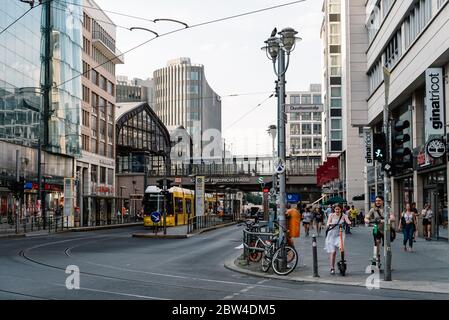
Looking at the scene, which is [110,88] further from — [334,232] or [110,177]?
[334,232]

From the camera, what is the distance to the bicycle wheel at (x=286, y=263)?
52.9 feet

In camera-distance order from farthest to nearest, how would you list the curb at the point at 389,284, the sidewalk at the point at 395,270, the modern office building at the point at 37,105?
the modern office building at the point at 37,105 < the sidewalk at the point at 395,270 < the curb at the point at 389,284

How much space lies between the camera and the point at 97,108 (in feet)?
252

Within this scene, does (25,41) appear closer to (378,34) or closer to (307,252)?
(378,34)

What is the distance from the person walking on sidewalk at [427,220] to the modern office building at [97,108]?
38.8 meters

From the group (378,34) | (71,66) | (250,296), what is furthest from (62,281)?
(71,66)

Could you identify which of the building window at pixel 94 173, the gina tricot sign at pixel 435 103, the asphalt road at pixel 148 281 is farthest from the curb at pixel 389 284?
the building window at pixel 94 173

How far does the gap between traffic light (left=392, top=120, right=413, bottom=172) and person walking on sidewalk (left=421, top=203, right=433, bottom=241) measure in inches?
551

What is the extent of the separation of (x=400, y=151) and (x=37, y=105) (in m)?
46.3

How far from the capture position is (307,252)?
909 inches

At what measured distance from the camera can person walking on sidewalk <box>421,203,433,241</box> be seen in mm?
27312

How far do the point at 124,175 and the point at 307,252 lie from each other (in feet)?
220

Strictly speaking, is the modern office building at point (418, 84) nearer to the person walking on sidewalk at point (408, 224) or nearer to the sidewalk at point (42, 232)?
the person walking on sidewalk at point (408, 224)

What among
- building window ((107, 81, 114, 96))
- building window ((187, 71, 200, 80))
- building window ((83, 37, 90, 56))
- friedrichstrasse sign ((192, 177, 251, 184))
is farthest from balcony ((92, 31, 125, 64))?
building window ((187, 71, 200, 80))
